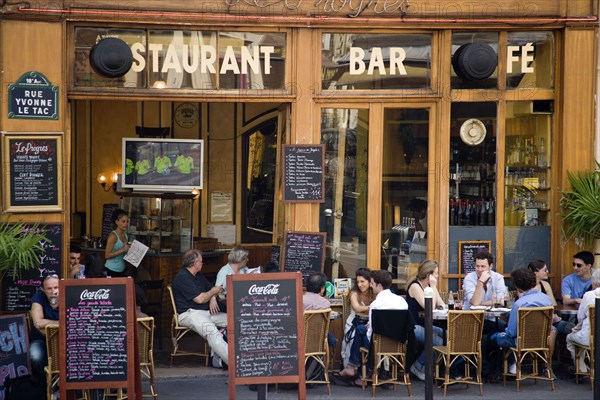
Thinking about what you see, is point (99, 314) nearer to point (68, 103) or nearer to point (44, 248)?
point (44, 248)

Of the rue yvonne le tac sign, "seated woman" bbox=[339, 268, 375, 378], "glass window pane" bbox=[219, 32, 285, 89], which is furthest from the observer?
"glass window pane" bbox=[219, 32, 285, 89]

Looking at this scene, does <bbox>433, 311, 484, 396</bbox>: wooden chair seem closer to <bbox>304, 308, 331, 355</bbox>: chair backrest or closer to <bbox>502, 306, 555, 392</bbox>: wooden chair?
<bbox>502, 306, 555, 392</bbox>: wooden chair

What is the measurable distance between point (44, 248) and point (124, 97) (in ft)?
6.55

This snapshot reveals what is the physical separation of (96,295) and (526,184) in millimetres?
6020

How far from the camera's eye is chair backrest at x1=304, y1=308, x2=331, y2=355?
10477mm

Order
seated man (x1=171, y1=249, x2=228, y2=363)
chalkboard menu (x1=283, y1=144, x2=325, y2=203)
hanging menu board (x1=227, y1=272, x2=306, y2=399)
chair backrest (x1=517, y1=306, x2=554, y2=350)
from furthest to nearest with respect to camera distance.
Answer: chalkboard menu (x1=283, y1=144, x2=325, y2=203) < seated man (x1=171, y1=249, x2=228, y2=363) < chair backrest (x1=517, y1=306, x2=554, y2=350) < hanging menu board (x1=227, y1=272, x2=306, y2=399)

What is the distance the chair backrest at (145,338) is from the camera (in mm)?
9992

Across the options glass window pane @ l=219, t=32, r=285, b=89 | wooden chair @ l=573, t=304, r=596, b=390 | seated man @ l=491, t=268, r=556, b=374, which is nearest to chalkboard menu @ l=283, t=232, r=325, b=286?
glass window pane @ l=219, t=32, r=285, b=89

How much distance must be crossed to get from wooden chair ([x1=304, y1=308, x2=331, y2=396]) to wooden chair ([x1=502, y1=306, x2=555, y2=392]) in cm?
203

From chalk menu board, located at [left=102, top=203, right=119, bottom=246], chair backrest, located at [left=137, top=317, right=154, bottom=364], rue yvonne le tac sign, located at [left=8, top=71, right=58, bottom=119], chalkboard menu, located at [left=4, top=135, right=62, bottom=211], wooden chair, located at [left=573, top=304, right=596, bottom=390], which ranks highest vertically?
rue yvonne le tac sign, located at [left=8, top=71, right=58, bottom=119]

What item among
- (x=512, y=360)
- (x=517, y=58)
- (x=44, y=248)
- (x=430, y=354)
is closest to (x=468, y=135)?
(x=517, y=58)

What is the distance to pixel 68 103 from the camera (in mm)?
11695

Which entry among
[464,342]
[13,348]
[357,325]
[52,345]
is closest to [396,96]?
[357,325]

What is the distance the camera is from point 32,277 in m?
11.3
